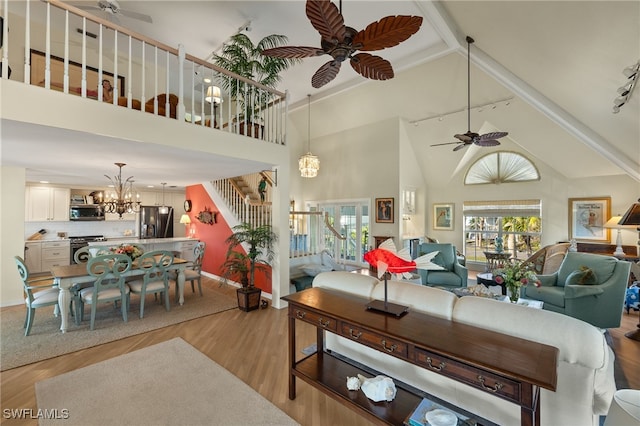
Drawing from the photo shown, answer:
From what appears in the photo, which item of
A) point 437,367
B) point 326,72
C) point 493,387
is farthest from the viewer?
point 326,72

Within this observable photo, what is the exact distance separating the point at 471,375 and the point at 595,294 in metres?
3.28

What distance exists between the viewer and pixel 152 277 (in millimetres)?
4398

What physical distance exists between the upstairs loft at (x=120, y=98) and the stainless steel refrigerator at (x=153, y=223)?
3343 mm

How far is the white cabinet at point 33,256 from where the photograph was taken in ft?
20.8

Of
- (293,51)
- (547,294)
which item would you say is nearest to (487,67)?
(547,294)

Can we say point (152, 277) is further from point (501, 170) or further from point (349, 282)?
point (501, 170)

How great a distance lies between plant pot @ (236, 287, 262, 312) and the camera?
4.41 meters

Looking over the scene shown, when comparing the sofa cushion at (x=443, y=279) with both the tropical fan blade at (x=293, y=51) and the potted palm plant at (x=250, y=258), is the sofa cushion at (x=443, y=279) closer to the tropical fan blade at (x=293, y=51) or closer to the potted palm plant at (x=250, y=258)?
the potted palm plant at (x=250, y=258)

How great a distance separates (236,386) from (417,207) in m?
7.11

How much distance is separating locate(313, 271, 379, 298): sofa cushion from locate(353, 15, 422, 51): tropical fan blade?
185 cm

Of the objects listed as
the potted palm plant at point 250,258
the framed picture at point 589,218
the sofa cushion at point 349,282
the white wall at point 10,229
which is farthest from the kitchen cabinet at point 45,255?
the framed picture at point 589,218

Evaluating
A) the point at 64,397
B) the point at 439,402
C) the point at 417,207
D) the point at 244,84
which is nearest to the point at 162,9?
the point at 244,84

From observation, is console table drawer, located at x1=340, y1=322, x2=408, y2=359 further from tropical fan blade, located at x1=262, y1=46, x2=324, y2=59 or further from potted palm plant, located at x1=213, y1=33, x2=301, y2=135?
potted palm plant, located at x1=213, y1=33, x2=301, y2=135

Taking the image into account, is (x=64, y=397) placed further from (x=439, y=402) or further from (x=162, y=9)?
(x=162, y=9)
